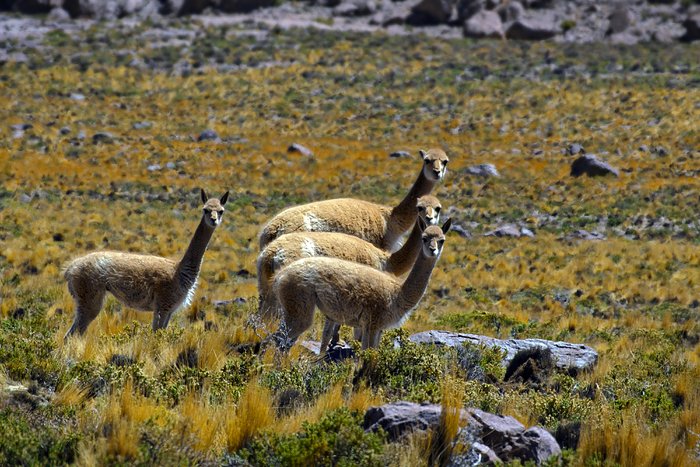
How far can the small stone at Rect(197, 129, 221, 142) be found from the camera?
38844 mm


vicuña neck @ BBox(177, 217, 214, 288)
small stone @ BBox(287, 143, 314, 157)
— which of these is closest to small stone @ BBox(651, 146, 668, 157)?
small stone @ BBox(287, 143, 314, 157)

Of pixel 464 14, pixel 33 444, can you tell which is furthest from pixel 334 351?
pixel 464 14

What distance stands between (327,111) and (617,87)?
16.9m

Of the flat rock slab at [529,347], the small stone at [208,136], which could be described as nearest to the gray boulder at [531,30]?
the small stone at [208,136]

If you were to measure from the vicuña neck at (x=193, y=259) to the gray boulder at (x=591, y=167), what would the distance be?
25.5m

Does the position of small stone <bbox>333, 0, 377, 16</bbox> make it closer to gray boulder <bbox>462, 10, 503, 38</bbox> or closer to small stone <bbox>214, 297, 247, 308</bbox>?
gray boulder <bbox>462, 10, 503, 38</bbox>

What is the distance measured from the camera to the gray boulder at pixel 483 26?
62.1 m

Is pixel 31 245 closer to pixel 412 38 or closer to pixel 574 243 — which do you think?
pixel 574 243

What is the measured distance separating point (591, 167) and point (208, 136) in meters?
17.4

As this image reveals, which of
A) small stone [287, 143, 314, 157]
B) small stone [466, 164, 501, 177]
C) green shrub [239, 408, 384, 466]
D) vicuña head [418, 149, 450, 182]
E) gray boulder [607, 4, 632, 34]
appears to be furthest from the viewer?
gray boulder [607, 4, 632, 34]

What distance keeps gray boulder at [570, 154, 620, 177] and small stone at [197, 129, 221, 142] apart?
1627 centimetres

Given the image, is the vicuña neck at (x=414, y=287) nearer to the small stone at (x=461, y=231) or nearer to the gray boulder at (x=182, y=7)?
the small stone at (x=461, y=231)

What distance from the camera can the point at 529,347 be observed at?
9469 mm

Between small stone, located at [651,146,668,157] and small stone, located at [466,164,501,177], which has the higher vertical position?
small stone, located at [651,146,668,157]
